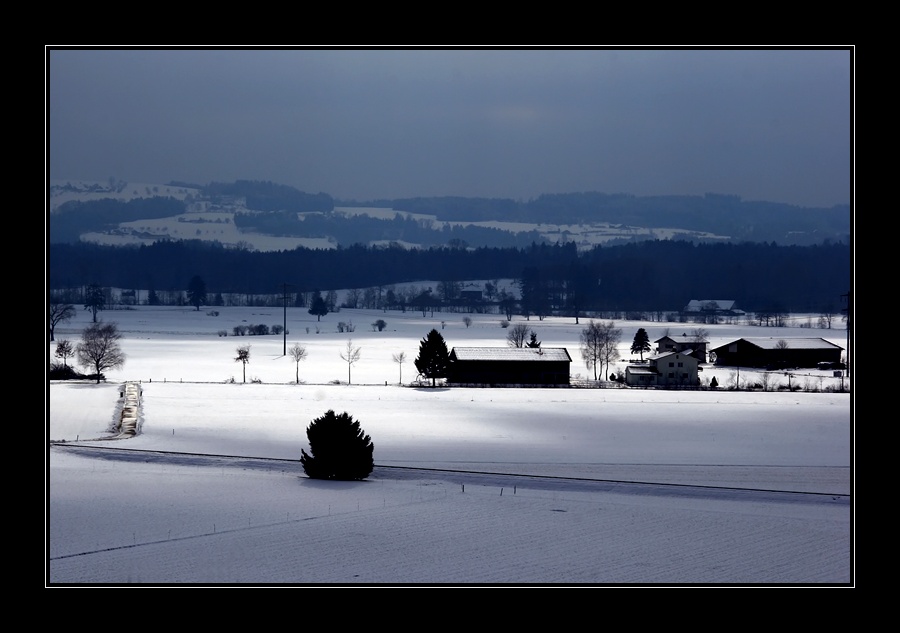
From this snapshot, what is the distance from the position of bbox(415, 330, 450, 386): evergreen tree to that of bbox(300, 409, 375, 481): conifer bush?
23.6m

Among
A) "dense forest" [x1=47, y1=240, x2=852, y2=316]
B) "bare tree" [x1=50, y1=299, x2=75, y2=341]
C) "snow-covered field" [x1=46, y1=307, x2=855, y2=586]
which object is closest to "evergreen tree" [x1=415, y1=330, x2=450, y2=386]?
"snow-covered field" [x1=46, y1=307, x2=855, y2=586]

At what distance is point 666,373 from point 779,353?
14237 millimetres

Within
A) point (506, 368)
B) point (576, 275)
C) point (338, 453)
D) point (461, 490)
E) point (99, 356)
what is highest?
point (576, 275)

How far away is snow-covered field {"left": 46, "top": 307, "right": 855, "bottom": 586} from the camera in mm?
13641

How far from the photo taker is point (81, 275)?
15500cm

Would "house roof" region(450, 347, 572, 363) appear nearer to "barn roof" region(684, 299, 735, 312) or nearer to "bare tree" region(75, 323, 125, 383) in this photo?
"bare tree" region(75, 323, 125, 383)

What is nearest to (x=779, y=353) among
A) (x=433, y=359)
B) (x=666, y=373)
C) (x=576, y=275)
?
(x=666, y=373)

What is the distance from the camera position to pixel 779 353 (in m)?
56.8

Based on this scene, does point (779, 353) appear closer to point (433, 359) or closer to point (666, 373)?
point (666, 373)
